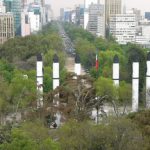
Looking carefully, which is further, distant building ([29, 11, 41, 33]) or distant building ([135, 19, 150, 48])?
distant building ([29, 11, 41, 33])

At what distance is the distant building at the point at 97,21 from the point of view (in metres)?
104

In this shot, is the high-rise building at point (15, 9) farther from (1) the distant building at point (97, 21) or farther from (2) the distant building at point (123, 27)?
(2) the distant building at point (123, 27)

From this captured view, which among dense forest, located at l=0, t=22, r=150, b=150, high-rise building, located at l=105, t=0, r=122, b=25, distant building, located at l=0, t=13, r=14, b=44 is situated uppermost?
high-rise building, located at l=105, t=0, r=122, b=25

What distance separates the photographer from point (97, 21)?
10706 centimetres

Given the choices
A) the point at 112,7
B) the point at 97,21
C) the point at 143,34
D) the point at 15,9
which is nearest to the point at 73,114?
the point at 15,9

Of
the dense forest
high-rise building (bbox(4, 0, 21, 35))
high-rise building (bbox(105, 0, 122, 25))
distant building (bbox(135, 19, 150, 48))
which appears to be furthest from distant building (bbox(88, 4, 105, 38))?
the dense forest

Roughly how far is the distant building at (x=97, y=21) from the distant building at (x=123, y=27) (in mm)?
1958

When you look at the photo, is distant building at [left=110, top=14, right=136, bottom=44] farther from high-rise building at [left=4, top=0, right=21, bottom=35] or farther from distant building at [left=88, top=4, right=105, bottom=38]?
high-rise building at [left=4, top=0, right=21, bottom=35]

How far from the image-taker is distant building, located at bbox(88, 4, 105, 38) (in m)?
104

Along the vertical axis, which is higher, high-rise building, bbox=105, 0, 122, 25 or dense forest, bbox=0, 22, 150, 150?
high-rise building, bbox=105, 0, 122, 25

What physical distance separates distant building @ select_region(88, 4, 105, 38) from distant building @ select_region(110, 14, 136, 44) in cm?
196

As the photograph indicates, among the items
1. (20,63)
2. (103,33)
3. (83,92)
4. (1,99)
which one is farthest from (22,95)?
(103,33)

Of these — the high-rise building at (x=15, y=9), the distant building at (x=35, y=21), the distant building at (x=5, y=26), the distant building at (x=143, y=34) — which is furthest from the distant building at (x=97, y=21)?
the distant building at (x=5, y=26)

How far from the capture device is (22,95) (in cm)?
2505
